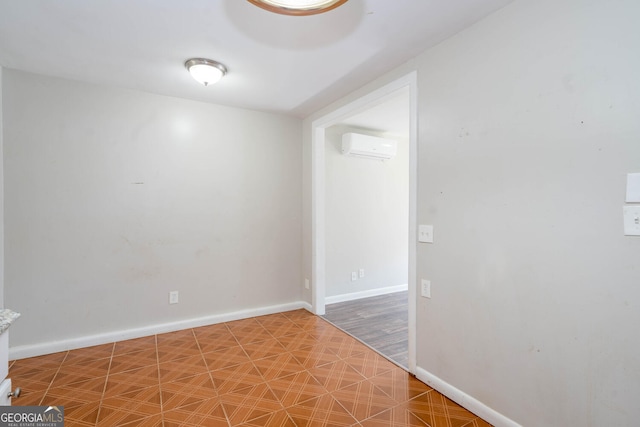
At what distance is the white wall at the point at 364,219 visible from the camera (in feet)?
13.1

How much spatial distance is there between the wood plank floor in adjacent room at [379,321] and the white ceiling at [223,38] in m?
2.42

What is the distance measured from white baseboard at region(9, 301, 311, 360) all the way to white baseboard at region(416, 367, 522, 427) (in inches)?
71.0

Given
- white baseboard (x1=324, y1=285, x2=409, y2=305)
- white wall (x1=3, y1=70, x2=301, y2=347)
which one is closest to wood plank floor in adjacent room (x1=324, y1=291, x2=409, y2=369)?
white baseboard (x1=324, y1=285, x2=409, y2=305)

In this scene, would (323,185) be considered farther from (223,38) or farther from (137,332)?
(137,332)

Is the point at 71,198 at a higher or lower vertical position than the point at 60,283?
higher

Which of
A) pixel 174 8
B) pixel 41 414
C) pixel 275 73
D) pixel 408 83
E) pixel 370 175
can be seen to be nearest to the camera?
pixel 41 414

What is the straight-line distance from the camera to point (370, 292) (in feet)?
14.2

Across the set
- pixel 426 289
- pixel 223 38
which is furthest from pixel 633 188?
pixel 223 38

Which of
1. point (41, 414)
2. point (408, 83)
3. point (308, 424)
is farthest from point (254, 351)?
point (408, 83)

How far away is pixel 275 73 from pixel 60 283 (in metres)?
2.61

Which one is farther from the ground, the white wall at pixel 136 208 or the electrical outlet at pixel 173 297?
the white wall at pixel 136 208

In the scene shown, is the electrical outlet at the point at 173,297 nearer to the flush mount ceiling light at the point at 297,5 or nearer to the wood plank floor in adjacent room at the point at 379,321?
the wood plank floor in adjacent room at the point at 379,321

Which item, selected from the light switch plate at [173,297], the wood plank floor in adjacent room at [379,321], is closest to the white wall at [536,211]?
the wood plank floor in adjacent room at [379,321]

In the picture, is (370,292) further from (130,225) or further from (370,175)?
(130,225)
